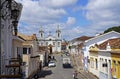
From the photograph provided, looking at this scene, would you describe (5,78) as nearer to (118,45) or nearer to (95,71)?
(118,45)

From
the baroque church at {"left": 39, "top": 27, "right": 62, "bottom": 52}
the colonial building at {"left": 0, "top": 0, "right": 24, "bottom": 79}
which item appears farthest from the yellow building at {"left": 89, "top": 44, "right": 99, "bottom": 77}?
the baroque church at {"left": 39, "top": 27, "right": 62, "bottom": 52}

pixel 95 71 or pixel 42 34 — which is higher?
pixel 42 34

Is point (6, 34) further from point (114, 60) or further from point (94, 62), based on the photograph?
point (94, 62)

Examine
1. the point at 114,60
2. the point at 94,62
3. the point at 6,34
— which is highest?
the point at 6,34

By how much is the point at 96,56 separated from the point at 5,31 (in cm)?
2911

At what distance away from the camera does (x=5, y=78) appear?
10.5 m

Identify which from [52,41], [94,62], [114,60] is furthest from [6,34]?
[52,41]

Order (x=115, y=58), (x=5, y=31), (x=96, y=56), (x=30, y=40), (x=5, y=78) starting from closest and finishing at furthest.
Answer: (x=5, y=78)
(x=5, y=31)
(x=115, y=58)
(x=96, y=56)
(x=30, y=40)

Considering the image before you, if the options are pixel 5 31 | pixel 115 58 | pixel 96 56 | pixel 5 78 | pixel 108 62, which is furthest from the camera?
pixel 96 56

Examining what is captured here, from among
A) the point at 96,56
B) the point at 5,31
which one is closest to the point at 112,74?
the point at 96,56

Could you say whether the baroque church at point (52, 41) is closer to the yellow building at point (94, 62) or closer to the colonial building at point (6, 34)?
the yellow building at point (94, 62)

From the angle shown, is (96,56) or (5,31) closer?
(5,31)

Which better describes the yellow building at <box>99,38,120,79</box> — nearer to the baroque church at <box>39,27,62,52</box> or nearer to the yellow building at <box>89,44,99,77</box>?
the yellow building at <box>89,44,99,77</box>

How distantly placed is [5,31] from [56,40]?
143 m
